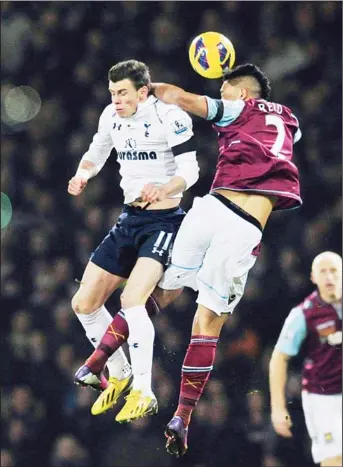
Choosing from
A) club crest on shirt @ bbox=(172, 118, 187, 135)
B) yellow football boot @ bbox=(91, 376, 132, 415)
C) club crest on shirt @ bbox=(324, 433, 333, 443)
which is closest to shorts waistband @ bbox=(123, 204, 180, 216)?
club crest on shirt @ bbox=(172, 118, 187, 135)

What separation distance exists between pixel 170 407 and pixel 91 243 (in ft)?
4.98

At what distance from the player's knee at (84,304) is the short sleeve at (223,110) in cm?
131

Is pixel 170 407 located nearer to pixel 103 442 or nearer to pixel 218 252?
pixel 103 442

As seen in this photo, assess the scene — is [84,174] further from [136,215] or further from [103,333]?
[103,333]

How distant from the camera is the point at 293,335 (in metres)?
5.32

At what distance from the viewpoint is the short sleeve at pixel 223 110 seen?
5.78 metres

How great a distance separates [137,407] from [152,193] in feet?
3.96

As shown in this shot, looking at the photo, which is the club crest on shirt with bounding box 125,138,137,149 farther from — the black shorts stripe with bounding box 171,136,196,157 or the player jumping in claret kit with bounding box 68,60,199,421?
the black shorts stripe with bounding box 171,136,196,157

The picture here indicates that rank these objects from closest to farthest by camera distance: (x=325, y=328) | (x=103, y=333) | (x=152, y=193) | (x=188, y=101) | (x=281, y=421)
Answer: (x=281, y=421) → (x=325, y=328) → (x=152, y=193) → (x=188, y=101) → (x=103, y=333)

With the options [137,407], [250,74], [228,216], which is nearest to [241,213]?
[228,216]

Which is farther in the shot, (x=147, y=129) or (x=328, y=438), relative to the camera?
(x=147, y=129)

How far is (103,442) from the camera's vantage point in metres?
8.03

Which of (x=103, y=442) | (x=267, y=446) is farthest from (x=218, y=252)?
(x=103, y=442)

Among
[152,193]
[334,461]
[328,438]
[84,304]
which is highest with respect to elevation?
[152,193]
